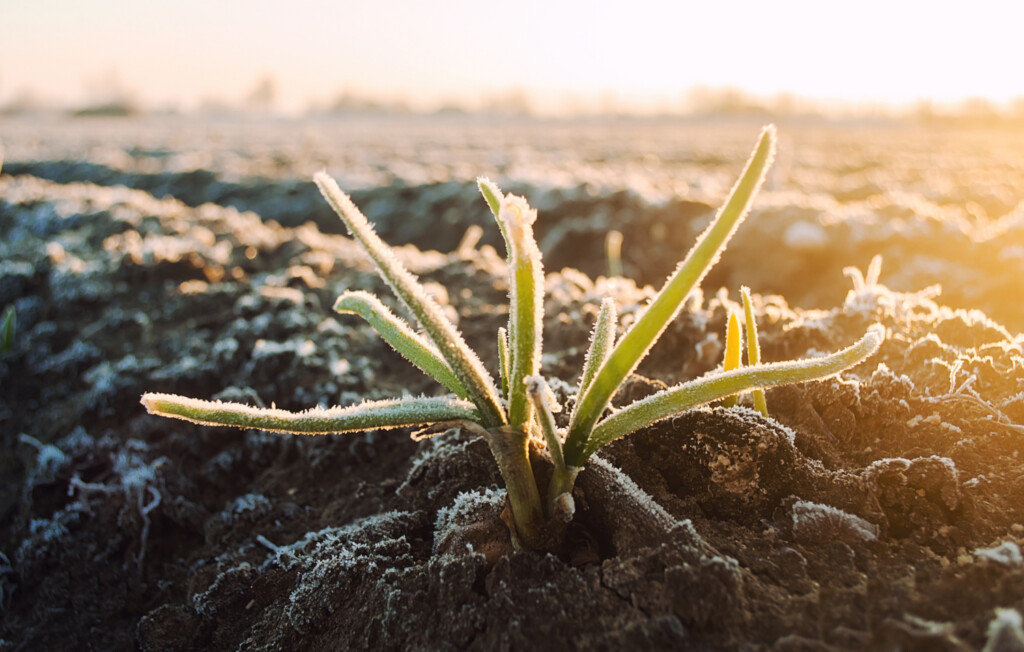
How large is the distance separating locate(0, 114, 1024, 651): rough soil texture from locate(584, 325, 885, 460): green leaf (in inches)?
6.4

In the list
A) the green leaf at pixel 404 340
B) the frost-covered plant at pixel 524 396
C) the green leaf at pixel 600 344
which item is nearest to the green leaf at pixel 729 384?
the frost-covered plant at pixel 524 396

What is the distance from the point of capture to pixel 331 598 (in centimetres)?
162

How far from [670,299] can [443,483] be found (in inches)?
36.2

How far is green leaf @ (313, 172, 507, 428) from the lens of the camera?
4.70 feet

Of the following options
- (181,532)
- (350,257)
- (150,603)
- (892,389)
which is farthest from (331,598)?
(350,257)

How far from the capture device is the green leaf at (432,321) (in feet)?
4.70

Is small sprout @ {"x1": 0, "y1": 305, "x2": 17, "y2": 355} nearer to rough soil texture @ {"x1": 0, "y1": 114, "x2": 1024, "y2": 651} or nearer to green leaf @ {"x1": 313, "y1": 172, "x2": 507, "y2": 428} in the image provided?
rough soil texture @ {"x1": 0, "y1": 114, "x2": 1024, "y2": 651}

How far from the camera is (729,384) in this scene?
4.62 ft

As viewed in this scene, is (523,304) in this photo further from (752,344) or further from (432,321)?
(752,344)

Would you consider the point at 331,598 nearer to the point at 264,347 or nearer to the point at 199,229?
the point at 264,347

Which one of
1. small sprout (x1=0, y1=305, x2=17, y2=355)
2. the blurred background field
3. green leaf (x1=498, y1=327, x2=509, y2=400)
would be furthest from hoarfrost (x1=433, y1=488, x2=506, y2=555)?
small sprout (x1=0, y1=305, x2=17, y2=355)

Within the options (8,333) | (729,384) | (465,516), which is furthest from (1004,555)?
(8,333)

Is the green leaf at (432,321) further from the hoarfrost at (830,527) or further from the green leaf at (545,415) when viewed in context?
the hoarfrost at (830,527)

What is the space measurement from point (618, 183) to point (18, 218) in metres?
5.96
